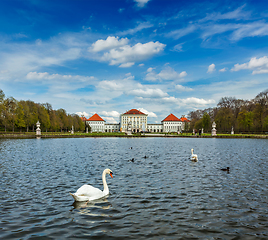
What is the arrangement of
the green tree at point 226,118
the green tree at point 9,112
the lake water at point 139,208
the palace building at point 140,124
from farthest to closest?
the palace building at point 140,124 < the green tree at point 226,118 < the green tree at point 9,112 < the lake water at point 139,208

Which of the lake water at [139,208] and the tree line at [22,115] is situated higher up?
the tree line at [22,115]

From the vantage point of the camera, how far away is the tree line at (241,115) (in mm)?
65500

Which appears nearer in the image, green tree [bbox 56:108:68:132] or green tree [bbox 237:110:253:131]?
green tree [bbox 237:110:253:131]

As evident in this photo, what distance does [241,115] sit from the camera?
236 ft

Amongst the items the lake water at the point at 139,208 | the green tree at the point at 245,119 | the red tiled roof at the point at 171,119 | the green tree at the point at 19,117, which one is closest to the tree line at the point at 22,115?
the green tree at the point at 19,117

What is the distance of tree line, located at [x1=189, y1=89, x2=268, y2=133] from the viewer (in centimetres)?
6550

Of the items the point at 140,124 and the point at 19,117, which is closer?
the point at 19,117

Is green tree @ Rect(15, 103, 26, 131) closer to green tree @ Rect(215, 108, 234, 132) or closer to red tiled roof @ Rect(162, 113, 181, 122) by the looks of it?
green tree @ Rect(215, 108, 234, 132)

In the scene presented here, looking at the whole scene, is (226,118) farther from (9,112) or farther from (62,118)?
(9,112)

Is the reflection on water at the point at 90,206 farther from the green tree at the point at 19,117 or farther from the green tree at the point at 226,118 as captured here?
the green tree at the point at 226,118

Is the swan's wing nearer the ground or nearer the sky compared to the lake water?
nearer the sky

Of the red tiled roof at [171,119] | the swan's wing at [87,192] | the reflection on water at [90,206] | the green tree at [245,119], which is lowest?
the reflection on water at [90,206]

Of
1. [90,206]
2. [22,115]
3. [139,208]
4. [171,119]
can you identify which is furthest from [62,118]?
[171,119]

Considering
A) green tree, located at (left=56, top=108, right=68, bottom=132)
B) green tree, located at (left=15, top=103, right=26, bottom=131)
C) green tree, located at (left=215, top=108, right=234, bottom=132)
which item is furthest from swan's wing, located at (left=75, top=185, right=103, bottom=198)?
green tree, located at (left=56, top=108, right=68, bottom=132)
